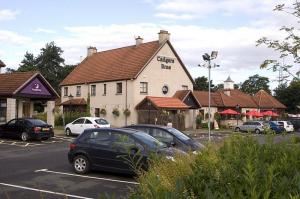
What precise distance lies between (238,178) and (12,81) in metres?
31.7

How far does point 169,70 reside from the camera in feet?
159

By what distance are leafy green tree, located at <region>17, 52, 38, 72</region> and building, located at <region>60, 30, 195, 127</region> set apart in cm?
4111

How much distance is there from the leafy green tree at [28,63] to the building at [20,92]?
5724cm

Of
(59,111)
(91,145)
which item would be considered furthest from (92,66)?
(91,145)

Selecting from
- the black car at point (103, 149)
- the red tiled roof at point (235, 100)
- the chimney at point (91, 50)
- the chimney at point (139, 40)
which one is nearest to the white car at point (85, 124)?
the black car at point (103, 149)

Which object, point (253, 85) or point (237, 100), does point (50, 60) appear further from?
point (253, 85)

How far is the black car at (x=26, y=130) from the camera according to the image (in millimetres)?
27469

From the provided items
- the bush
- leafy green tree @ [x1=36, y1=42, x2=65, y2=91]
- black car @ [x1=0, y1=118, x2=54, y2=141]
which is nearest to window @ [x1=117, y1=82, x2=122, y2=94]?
black car @ [x1=0, y1=118, x2=54, y2=141]

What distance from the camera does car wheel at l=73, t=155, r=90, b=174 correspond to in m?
14.4

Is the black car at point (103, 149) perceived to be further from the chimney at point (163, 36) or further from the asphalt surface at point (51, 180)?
the chimney at point (163, 36)

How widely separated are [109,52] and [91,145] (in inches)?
1576

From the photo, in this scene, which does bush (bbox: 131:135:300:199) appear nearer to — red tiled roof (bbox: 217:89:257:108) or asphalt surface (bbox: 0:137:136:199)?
asphalt surface (bbox: 0:137:136:199)

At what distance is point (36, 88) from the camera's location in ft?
111

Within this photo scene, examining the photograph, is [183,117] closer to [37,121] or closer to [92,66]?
[92,66]
